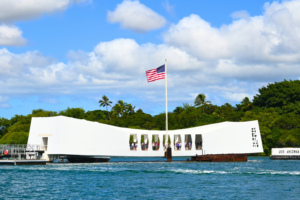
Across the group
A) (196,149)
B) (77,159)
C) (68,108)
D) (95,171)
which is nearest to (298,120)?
(196,149)

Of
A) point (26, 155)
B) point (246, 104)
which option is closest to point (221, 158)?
point (26, 155)

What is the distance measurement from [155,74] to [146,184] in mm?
21490

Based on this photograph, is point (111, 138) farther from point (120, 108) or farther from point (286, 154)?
point (120, 108)

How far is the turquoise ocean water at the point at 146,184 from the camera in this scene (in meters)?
25.8

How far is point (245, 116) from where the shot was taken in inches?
3108

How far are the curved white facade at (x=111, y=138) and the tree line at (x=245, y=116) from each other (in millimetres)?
18934

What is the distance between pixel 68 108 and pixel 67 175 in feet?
228

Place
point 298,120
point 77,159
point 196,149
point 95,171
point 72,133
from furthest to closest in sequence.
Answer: point 298,120, point 196,149, point 77,159, point 72,133, point 95,171

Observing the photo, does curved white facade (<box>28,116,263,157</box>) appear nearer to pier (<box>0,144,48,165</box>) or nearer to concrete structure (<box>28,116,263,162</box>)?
concrete structure (<box>28,116,263,162</box>)

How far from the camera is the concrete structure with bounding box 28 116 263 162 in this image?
49.1 m

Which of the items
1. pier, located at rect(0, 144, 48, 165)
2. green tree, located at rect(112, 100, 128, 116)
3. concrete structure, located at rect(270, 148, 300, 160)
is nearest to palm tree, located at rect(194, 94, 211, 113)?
green tree, located at rect(112, 100, 128, 116)

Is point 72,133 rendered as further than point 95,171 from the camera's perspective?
Yes

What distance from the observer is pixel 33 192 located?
27.0m

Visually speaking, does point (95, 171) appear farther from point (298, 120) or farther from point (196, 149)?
point (298, 120)
